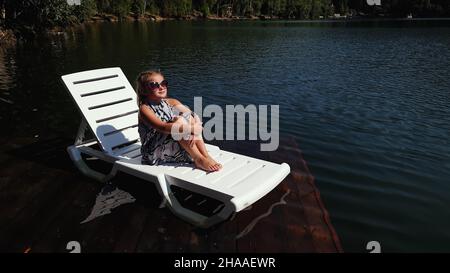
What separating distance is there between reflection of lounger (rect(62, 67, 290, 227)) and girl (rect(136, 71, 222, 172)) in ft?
0.56

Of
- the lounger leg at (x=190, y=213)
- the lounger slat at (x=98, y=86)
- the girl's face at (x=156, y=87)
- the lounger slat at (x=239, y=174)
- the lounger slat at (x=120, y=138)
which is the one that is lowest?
the lounger leg at (x=190, y=213)

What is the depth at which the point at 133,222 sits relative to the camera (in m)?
4.94

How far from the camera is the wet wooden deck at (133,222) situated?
446 centimetres

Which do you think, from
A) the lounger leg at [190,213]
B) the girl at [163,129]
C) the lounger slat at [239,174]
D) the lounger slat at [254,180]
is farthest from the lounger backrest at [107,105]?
the lounger slat at [254,180]

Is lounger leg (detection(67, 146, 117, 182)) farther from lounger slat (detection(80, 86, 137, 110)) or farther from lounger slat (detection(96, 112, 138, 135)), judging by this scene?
lounger slat (detection(80, 86, 137, 110))

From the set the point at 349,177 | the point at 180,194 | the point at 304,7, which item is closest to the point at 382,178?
the point at 349,177

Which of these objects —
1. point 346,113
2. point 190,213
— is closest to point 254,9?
point 346,113

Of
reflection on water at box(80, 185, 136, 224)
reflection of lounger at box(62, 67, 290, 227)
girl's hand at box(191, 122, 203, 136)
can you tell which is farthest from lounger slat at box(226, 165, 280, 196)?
reflection on water at box(80, 185, 136, 224)

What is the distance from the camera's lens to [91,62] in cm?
2680

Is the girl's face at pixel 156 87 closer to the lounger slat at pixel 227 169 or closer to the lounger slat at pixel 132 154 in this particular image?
the lounger slat at pixel 132 154

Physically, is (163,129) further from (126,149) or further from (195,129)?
(126,149)
